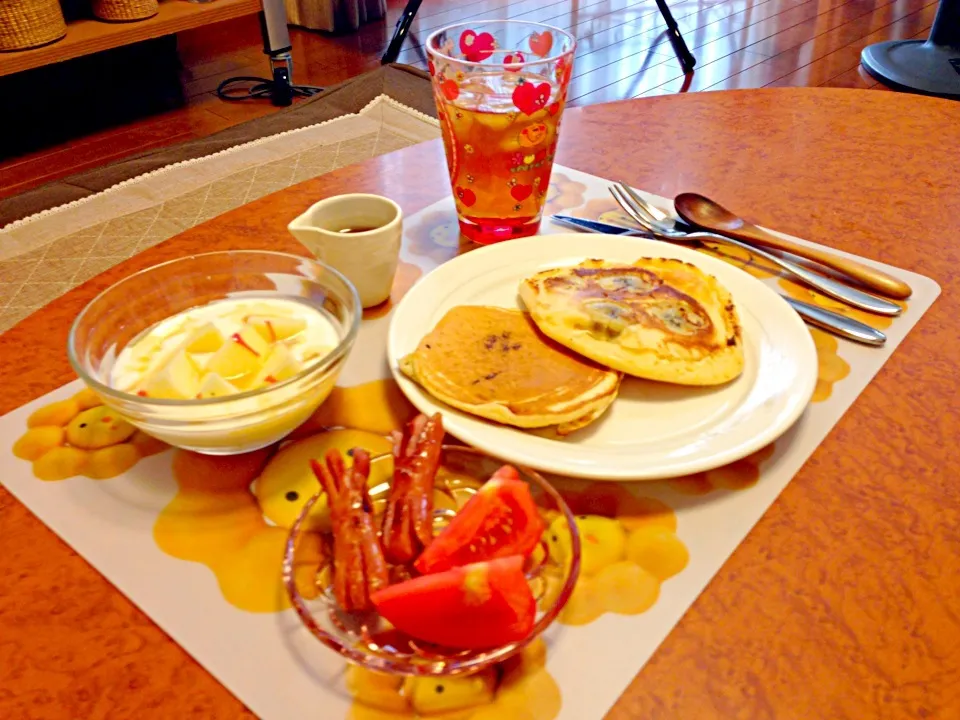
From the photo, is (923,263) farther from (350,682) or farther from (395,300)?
(350,682)

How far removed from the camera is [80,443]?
78 centimetres

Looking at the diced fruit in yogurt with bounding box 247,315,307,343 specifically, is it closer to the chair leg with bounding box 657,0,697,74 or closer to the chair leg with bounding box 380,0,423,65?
the chair leg with bounding box 380,0,423,65

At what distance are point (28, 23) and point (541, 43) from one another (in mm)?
2428

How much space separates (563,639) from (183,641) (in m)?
0.29

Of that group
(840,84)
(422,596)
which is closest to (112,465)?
(422,596)

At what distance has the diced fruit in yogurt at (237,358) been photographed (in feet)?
2.36

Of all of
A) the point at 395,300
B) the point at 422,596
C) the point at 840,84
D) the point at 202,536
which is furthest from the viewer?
the point at 840,84

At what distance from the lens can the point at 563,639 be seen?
0.59m

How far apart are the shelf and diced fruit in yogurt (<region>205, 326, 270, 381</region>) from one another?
2.61 meters

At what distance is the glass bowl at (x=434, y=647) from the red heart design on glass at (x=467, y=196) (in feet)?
1.64

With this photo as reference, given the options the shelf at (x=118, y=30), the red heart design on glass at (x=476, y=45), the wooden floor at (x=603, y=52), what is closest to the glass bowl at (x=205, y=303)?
the red heart design on glass at (x=476, y=45)

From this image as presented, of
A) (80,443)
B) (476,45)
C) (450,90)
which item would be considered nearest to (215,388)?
(80,443)

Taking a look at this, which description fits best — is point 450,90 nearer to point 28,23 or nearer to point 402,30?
point 28,23

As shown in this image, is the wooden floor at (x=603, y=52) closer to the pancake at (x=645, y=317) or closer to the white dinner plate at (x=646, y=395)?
the white dinner plate at (x=646, y=395)
